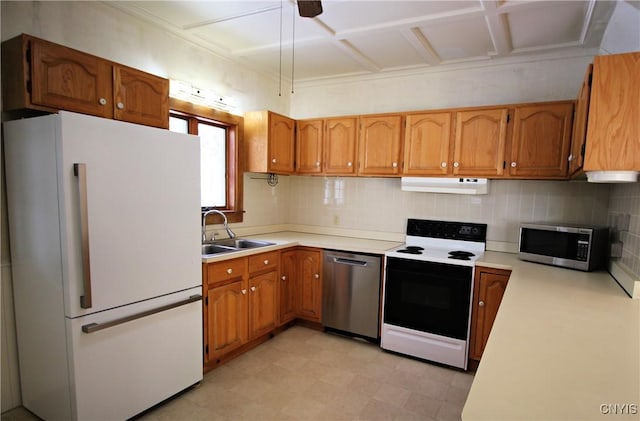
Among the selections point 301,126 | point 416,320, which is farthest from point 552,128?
point 301,126

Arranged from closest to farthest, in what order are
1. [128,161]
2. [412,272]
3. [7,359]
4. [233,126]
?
1. [128,161]
2. [7,359]
3. [412,272]
4. [233,126]

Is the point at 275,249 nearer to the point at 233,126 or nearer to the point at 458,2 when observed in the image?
the point at 233,126

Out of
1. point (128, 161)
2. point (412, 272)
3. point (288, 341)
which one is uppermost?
point (128, 161)

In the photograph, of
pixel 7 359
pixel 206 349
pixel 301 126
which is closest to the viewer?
pixel 7 359

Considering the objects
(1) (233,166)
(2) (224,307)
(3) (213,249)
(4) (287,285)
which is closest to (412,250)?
(4) (287,285)

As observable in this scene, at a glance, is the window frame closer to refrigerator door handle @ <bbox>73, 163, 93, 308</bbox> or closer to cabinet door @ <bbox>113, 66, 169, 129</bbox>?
cabinet door @ <bbox>113, 66, 169, 129</bbox>

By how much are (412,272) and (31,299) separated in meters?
2.58

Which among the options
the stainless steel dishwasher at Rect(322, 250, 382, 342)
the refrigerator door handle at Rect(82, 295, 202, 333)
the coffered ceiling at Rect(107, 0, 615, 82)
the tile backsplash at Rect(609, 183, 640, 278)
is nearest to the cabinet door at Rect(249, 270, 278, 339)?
the stainless steel dishwasher at Rect(322, 250, 382, 342)

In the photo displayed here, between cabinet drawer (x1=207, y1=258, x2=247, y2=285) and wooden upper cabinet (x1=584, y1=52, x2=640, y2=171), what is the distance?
2.31 meters

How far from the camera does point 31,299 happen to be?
197cm

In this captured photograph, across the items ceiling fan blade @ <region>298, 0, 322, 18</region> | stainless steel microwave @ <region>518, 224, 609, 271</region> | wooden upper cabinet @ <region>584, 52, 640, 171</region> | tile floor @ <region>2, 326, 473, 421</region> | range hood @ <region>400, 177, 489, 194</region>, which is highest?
ceiling fan blade @ <region>298, 0, 322, 18</region>

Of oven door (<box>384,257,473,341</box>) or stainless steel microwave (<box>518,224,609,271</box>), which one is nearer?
stainless steel microwave (<box>518,224,609,271</box>)

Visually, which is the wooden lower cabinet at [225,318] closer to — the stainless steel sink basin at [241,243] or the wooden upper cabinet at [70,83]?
the stainless steel sink basin at [241,243]

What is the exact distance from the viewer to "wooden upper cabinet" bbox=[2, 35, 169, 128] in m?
1.83
